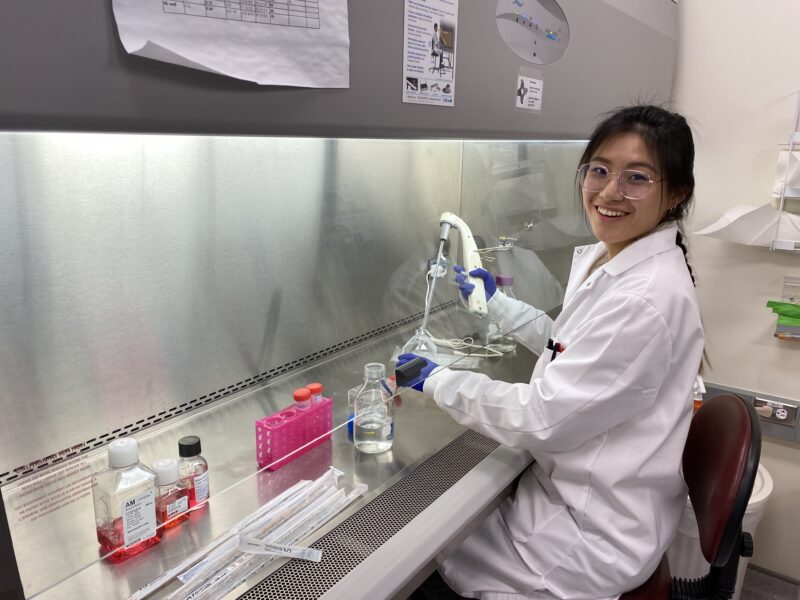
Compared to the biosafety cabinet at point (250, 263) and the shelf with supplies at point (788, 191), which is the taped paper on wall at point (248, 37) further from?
the shelf with supplies at point (788, 191)

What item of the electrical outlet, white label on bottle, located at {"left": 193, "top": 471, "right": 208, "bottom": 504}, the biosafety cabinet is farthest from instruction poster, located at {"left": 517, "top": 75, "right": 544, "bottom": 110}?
the electrical outlet

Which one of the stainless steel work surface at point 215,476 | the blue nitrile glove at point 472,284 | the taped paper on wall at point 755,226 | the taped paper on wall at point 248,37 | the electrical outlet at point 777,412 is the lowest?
the electrical outlet at point 777,412

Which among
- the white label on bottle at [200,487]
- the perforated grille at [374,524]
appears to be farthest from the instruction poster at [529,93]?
the white label on bottle at [200,487]

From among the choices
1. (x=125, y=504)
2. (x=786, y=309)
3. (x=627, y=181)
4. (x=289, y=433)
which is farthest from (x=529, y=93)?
(x=786, y=309)

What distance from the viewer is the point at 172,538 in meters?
0.98

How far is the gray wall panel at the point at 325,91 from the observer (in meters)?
0.61

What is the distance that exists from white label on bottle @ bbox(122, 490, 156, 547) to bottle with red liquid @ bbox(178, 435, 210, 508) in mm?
86

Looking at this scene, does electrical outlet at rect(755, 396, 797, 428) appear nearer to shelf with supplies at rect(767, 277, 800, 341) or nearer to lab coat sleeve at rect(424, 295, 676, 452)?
shelf with supplies at rect(767, 277, 800, 341)

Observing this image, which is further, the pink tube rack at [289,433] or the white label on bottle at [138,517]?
the pink tube rack at [289,433]

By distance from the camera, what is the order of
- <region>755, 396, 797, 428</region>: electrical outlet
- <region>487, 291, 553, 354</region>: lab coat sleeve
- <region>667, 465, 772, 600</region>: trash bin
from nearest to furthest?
<region>487, 291, 553, 354</region>: lab coat sleeve < <region>667, 465, 772, 600</region>: trash bin < <region>755, 396, 797, 428</region>: electrical outlet

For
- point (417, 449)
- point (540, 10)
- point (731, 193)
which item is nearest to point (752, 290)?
point (731, 193)

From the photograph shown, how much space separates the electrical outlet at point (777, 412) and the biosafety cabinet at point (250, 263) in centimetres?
123

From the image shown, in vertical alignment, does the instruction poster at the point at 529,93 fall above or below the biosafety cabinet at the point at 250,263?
above

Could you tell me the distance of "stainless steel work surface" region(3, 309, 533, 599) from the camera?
89 cm
